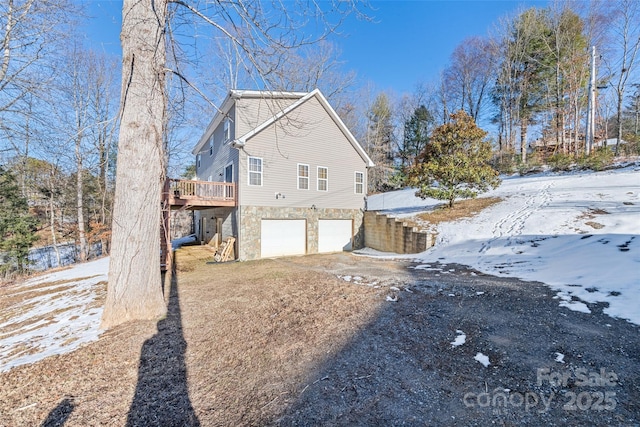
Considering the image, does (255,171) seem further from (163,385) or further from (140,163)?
(163,385)

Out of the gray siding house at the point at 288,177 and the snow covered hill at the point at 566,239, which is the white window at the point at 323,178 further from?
the snow covered hill at the point at 566,239

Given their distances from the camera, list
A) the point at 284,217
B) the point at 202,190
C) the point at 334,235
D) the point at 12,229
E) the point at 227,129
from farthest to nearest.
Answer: the point at 334,235 < the point at 227,129 < the point at 12,229 < the point at 284,217 < the point at 202,190

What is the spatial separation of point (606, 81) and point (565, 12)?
18.4ft

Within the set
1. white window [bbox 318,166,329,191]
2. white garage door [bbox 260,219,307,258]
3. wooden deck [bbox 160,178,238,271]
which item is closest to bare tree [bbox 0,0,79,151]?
wooden deck [bbox 160,178,238,271]

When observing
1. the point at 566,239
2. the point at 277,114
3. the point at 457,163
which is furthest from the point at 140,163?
the point at 457,163

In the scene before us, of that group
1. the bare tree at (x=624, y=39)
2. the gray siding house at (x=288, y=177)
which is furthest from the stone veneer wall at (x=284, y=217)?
the bare tree at (x=624, y=39)

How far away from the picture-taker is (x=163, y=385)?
7.90ft

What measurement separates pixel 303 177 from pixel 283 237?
9.42 ft

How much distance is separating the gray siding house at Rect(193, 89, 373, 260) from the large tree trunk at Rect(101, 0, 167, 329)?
18.6 ft

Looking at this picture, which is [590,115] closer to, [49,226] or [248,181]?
[248,181]

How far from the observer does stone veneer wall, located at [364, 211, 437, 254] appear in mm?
9898

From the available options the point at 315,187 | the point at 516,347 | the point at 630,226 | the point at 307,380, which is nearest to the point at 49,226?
the point at 315,187

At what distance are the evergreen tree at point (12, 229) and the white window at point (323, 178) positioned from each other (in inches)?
545

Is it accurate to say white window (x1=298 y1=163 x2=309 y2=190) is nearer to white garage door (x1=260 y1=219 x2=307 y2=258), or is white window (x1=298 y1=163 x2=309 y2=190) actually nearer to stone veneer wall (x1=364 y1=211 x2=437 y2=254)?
white garage door (x1=260 y1=219 x2=307 y2=258)
